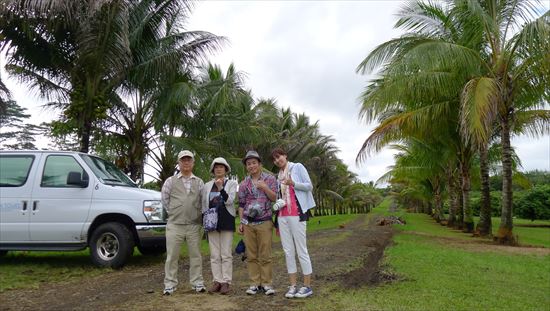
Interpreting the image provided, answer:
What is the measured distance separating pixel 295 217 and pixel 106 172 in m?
4.41

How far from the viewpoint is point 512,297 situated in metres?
5.89


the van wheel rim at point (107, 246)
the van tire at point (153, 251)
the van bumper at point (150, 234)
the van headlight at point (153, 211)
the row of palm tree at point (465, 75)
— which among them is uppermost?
the row of palm tree at point (465, 75)

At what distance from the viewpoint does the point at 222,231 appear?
5.75 m

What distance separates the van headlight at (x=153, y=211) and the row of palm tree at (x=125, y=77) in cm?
494

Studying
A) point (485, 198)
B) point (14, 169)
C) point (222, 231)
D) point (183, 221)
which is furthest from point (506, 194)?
point (14, 169)

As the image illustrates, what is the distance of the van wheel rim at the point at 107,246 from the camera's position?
25.6 ft

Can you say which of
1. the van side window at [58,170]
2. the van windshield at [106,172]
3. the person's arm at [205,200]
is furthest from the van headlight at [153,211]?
the person's arm at [205,200]

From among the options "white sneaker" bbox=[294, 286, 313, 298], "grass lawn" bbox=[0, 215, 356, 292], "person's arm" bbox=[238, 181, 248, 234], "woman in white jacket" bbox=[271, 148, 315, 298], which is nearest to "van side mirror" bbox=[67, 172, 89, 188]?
"grass lawn" bbox=[0, 215, 356, 292]

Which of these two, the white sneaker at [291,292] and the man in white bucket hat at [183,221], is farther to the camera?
the man in white bucket hat at [183,221]

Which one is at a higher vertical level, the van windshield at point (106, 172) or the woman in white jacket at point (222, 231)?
the van windshield at point (106, 172)

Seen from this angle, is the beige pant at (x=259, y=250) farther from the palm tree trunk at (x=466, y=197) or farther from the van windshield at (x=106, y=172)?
the palm tree trunk at (x=466, y=197)

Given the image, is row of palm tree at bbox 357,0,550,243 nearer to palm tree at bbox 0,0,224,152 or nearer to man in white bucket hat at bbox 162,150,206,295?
palm tree at bbox 0,0,224,152

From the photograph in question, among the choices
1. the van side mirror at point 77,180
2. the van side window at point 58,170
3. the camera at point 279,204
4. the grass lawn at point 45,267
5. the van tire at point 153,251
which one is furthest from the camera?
the van tire at point 153,251

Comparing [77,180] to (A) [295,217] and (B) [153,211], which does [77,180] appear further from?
(A) [295,217]
